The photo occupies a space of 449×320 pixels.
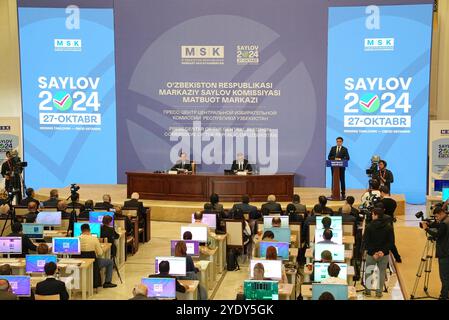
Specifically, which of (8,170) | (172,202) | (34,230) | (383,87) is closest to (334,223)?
(34,230)

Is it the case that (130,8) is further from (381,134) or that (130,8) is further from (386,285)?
(386,285)

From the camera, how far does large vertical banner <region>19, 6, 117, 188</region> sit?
18578 millimetres

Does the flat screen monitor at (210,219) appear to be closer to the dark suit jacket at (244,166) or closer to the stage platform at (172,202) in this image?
the stage platform at (172,202)

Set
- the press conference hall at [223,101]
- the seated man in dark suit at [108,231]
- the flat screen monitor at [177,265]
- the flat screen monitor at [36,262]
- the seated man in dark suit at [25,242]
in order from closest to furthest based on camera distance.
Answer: the flat screen monitor at [177,265]
the flat screen monitor at [36,262]
the seated man in dark suit at [25,242]
the seated man in dark suit at [108,231]
the press conference hall at [223,101]

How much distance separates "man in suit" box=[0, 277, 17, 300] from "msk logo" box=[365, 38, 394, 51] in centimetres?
1322

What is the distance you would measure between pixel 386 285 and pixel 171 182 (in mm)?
7596

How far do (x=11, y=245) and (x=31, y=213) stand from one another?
2.23 m

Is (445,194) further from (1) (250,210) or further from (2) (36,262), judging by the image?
(2) (36,262)

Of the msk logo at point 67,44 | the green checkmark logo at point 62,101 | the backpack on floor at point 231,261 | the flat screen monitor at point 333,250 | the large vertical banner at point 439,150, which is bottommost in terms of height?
the backpack on floor at point 231,261

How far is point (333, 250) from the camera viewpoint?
8.96 meters

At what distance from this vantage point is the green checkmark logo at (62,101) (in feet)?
61.4

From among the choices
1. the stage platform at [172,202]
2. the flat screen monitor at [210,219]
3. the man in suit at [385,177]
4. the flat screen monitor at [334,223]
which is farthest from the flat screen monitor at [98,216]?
the man in suit at [385,177]

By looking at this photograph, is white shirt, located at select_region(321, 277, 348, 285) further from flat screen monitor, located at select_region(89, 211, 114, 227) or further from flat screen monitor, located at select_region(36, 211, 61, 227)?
flat screen monitor, located at select_region(36, 211, 61, 227)
